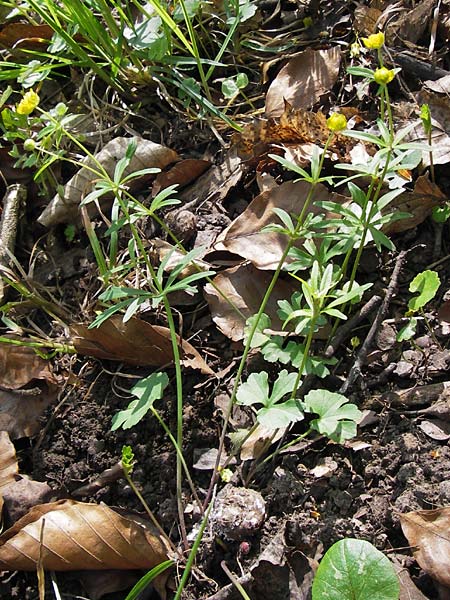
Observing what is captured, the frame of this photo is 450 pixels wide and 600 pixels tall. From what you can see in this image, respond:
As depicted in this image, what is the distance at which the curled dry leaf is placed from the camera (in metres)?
2.28

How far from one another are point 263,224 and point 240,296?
270mm

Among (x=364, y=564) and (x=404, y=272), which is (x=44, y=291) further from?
(x=364, y=564)

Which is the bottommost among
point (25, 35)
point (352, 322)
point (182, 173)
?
point (352, 322)

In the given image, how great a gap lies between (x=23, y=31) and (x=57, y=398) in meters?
1.73

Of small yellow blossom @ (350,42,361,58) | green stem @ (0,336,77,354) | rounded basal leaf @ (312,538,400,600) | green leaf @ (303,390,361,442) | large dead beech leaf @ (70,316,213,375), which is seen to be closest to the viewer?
rounded basal leaf @ (312,538,400,600)

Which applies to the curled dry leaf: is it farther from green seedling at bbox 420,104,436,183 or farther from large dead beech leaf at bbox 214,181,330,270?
green seedling at bbox 420,104,436,183

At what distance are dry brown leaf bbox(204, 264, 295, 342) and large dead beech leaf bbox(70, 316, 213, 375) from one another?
144mm

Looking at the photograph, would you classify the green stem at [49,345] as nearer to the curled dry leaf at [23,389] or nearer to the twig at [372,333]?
the curled dry leaf at [23,389]

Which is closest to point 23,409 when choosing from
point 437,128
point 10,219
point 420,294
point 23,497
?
point 23,497

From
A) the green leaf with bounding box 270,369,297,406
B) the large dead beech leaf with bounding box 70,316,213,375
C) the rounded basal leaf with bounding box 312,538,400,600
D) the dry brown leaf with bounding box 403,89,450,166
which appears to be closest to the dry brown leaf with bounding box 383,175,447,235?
the dry brown leaf with bounding box 403,89,450,166

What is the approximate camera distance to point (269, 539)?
182 cm

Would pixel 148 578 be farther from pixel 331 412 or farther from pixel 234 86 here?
pixel 234 86

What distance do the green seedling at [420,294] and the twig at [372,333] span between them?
69mm

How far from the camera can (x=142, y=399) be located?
1.97 meters
